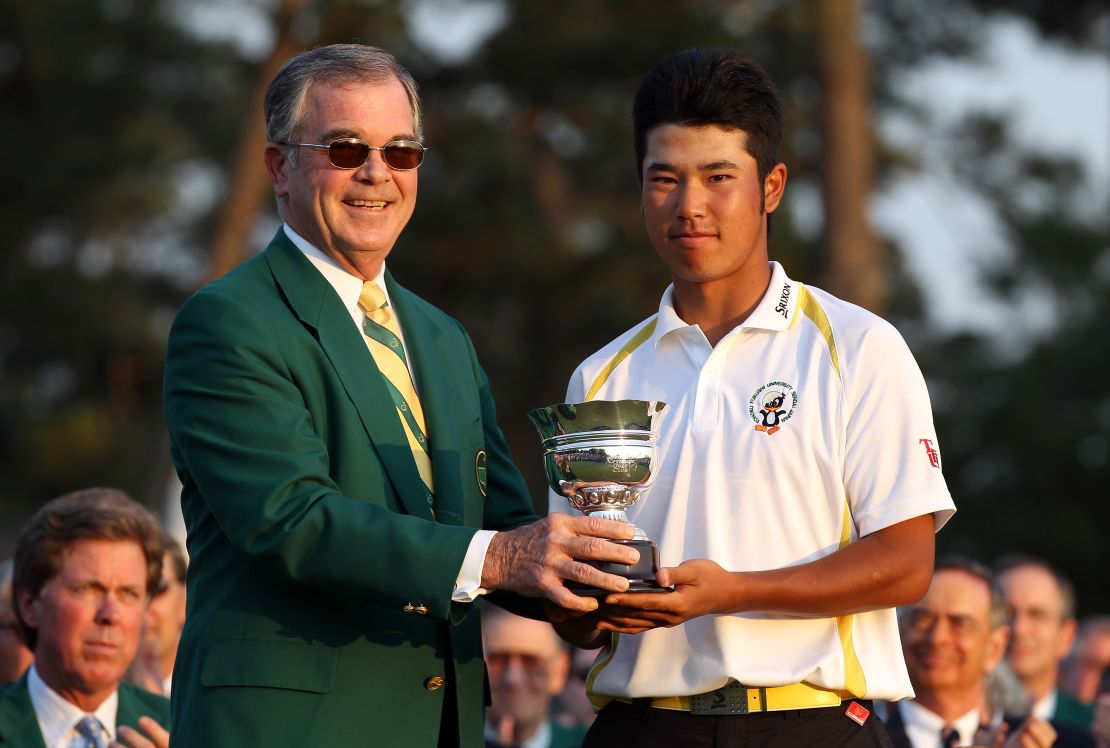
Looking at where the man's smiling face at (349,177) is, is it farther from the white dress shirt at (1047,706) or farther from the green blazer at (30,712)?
the white dress shirt at (1047,706)

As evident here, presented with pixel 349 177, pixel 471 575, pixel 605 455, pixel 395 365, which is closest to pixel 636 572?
pixel 605 455

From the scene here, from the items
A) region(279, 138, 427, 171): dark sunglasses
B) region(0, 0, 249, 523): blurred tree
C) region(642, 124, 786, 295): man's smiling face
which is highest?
region(0, 0, 249, 523): blurred tree

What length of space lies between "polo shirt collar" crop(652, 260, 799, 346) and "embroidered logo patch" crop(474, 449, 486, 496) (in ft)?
1.93

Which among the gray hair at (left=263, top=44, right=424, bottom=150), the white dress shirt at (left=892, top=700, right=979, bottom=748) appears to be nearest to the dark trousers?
the gray hair at (left=263, top=44, right=424, bottom=150)

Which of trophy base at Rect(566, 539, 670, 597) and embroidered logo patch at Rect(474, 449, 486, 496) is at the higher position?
embroidered logo patch at Rect(474, 449, 486, 496)

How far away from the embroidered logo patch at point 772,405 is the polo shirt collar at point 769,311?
0.62 ft

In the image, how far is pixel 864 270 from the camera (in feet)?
47.2

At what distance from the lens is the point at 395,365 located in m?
4.85

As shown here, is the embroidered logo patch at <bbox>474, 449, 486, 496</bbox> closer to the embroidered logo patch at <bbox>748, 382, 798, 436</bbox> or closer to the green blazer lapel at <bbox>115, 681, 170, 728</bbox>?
the embroidered logo patch at <bbox>748, 382, 798, 436</bbox>

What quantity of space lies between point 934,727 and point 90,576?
3530 mm

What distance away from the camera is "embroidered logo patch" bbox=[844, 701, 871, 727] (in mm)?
4391

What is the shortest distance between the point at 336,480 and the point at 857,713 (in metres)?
1.46

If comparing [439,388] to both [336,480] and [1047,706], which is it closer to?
[336,480]

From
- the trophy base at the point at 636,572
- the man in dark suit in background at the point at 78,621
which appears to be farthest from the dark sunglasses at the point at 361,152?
the man in dark suit in background at the point at 78,621
